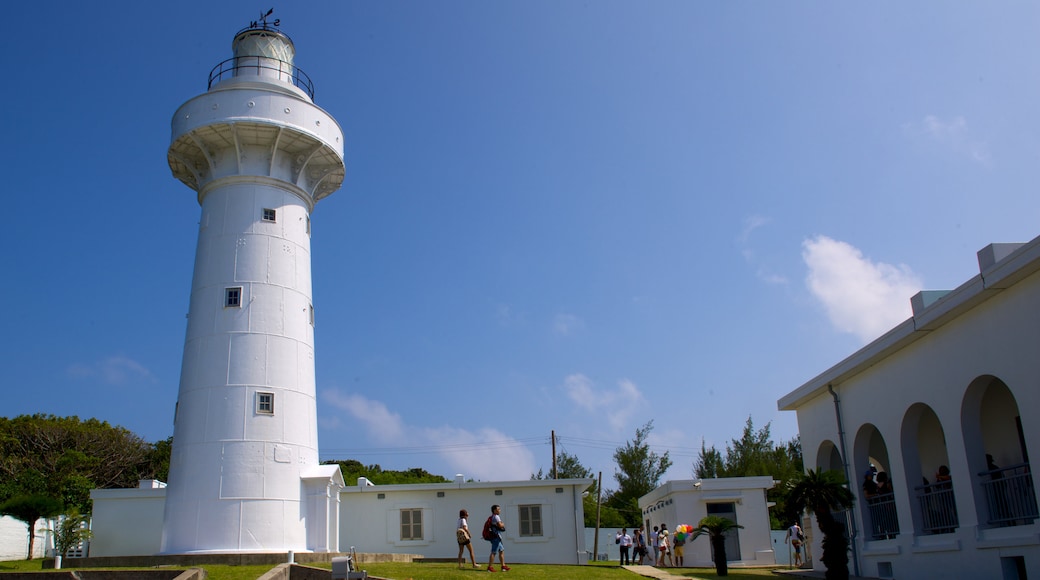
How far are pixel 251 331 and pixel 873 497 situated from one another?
48.9 ft

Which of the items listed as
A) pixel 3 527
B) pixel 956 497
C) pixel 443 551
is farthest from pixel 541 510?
pixel 3 527

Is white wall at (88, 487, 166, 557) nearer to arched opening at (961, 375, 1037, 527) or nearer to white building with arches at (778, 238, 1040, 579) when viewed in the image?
white building with arches at (778, 238, 1040, 579)

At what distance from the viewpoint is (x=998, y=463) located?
1527cm

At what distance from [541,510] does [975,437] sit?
1433 centimetres

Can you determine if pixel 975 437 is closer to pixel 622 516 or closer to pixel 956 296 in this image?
pixel 956 296

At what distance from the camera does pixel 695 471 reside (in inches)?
2064

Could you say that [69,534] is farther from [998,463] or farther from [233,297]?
[998,463]

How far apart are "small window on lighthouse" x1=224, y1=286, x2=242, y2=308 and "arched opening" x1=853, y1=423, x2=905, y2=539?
15.0 meters

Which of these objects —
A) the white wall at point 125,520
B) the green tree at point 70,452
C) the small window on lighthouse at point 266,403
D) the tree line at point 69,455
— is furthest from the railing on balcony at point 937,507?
the green tree at point 70,452

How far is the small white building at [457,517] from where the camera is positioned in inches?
985

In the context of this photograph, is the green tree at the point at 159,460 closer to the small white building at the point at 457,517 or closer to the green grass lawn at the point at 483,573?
the small white building at the point at 457,517

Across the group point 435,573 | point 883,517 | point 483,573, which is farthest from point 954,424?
point 435,573

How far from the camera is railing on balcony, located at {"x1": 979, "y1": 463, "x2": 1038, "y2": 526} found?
40.6 feet

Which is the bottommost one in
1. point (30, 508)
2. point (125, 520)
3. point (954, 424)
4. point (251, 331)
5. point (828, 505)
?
point (828, 505)
